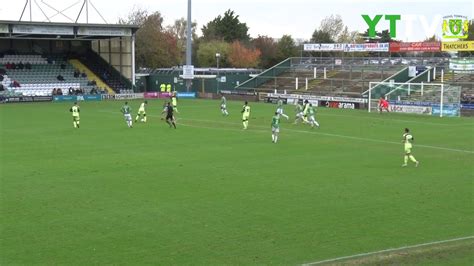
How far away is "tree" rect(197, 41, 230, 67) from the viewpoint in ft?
354

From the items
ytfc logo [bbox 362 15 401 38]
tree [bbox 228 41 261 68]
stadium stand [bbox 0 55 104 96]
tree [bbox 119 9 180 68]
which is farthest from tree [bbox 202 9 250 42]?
ytfc logo [bbox 362 15 401 38]

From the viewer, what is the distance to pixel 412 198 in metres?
17.2

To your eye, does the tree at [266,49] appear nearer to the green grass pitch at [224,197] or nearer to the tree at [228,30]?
the tree at [228,30]

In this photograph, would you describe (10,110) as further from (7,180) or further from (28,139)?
(7,180)

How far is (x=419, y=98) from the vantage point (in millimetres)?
52094

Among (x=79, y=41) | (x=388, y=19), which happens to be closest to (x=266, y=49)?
(x=79, y=41)

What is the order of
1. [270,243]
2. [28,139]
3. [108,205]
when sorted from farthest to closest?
[28,139]
[108,205]
[270,243]

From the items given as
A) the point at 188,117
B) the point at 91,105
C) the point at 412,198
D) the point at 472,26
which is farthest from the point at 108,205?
the point at 472,26

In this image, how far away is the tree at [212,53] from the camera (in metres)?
108

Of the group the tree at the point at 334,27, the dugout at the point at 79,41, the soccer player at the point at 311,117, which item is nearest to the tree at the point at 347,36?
the tree at the point at 334,27

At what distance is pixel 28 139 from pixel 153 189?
15481 millimetres

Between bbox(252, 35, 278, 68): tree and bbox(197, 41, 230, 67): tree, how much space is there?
23.5ft

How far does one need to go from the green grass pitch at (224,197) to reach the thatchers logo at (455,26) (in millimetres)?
29470

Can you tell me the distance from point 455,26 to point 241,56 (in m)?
56.3
